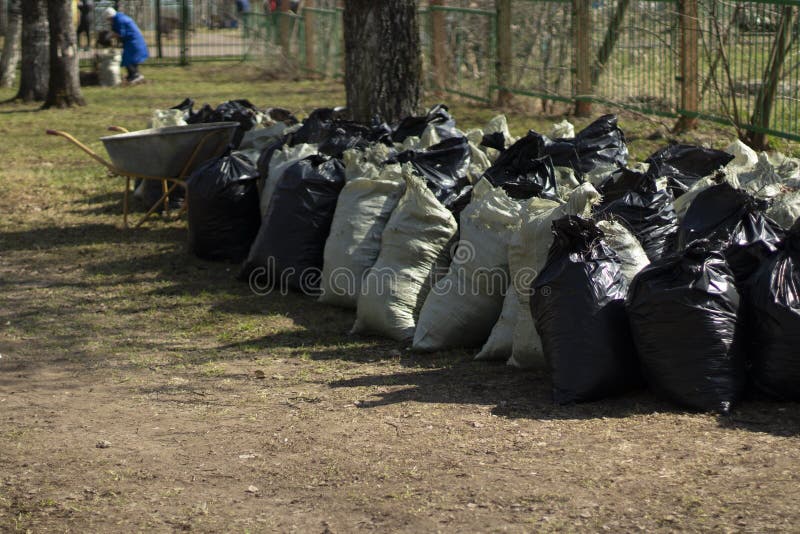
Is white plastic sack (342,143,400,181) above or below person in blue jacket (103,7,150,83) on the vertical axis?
below

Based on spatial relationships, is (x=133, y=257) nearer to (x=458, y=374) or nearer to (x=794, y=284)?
(x=458, y=374)

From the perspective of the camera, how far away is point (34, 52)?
16641mm

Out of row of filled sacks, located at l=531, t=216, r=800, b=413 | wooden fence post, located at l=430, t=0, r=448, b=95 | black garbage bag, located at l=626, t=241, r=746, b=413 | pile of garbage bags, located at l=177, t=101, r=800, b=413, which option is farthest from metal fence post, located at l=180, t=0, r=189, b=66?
black garbage bag, located at l=626, t=241, r=746, b=413

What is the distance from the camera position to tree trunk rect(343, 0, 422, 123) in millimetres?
8266

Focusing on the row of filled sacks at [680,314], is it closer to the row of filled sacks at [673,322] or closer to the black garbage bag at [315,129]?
the row of filled sacks at [673,322]

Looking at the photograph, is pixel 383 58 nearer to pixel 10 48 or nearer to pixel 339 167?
pixel 339 167

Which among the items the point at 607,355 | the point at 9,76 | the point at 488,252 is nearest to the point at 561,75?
the point at 488,252

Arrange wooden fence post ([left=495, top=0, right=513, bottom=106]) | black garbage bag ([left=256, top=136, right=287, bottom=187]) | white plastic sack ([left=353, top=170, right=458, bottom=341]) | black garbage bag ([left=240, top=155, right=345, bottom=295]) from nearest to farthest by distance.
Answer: white plastic sack ([left=353, top=170, right=458, bottom=341]) < black garbage bag ([left=240, top=155, right=345, bottom=295]) < black garbage bag ([left=256, top=136, right=287, bottom=187]) < wooden fence post ([left=495, top=0, right=513, bottom=106])

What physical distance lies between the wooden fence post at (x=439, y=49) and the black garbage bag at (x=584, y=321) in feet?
35.6

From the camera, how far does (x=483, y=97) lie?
46.6ft

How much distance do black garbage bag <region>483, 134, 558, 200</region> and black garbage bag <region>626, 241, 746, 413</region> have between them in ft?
4.64

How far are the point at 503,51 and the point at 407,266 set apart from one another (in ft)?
27.8

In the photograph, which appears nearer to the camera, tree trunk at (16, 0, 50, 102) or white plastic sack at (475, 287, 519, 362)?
white plastic sack at (475, 287, 519, 362)

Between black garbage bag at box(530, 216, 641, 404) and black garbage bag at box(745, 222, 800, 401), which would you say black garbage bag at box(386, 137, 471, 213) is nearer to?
black garbage bag at box(530, 216, 641, 404)
